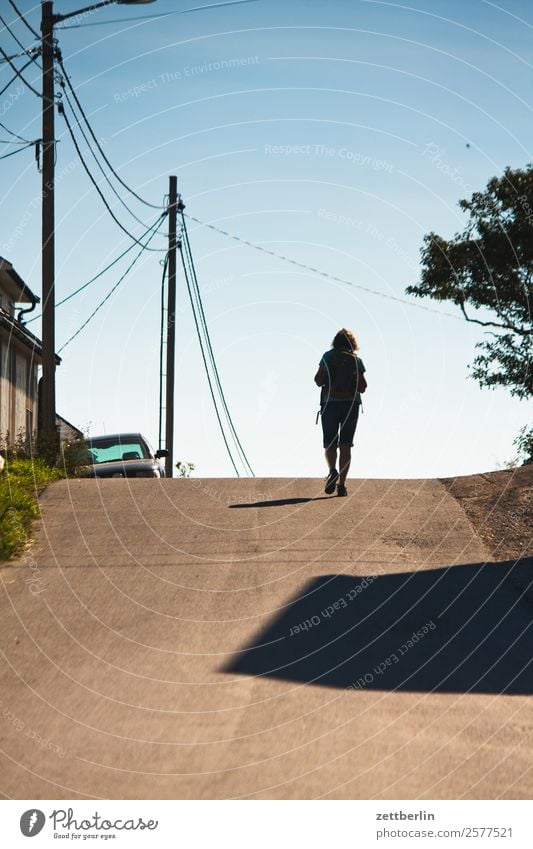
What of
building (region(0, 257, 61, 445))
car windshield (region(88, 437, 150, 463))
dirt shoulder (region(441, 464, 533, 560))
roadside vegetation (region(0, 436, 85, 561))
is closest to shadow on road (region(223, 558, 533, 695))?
dirt shoulder (region(441, 464, 533, 560))

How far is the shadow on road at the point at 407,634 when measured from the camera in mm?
7125

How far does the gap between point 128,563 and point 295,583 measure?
67.1 inches

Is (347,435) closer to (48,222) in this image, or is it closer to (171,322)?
(48,222)

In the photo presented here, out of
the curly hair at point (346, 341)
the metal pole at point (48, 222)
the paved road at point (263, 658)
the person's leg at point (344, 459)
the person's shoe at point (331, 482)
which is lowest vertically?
the paved road at point (263, 658)

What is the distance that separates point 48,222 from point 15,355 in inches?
617

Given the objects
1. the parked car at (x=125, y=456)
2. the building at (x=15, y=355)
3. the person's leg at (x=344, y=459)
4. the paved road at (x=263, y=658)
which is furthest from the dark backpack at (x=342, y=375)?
the building at (x=15, y=355)

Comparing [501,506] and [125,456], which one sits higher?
[125,456]

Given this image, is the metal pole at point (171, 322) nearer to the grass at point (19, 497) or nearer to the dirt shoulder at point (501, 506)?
the grass at point (19, 497)

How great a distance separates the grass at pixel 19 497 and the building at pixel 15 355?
43.3ft

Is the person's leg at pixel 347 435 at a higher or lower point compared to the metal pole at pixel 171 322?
lower

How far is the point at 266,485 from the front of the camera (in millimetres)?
15266

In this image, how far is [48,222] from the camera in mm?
18641

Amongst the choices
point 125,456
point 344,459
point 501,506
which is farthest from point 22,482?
point 125,456

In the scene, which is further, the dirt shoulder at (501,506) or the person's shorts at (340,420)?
the person's shorts at (340,420)
